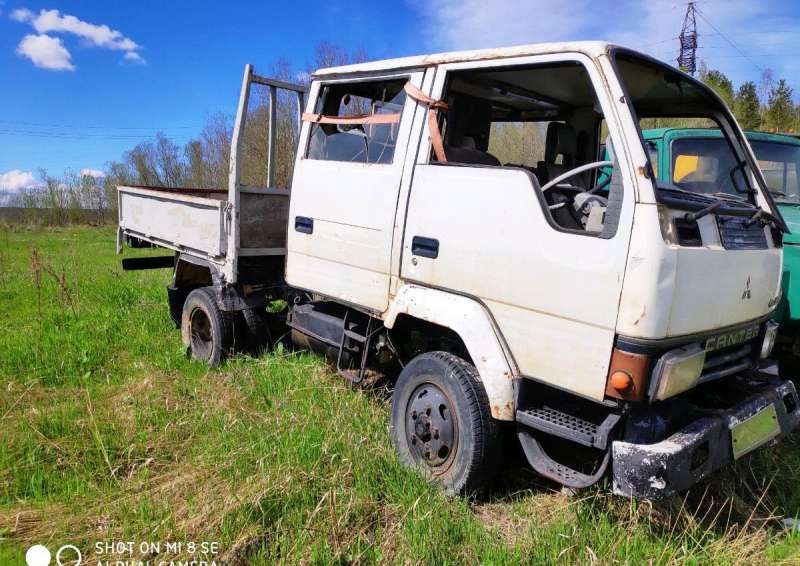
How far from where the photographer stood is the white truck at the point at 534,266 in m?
2.43

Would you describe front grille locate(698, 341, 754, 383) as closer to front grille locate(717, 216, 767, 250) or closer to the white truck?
the white truck

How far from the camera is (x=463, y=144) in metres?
3.65

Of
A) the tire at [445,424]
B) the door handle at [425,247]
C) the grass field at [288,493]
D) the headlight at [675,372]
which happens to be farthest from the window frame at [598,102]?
the grass field at [288,493]

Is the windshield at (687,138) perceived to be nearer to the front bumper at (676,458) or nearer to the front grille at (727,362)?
the front grille at (727,362)

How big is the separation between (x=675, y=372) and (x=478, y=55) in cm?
195

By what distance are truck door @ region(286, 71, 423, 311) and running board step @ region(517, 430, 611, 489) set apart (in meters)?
1.21

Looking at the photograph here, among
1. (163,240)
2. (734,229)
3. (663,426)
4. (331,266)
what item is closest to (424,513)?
(663,426)

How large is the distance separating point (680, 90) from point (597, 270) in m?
1.75

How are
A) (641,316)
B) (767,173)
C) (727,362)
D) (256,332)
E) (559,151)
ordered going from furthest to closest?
(767,173), (256,332), (559,151), (727,362), (641,316)

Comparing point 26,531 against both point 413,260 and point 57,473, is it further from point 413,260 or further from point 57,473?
point 413,260

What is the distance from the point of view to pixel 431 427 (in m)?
3.18

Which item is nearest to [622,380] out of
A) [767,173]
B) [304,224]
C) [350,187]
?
[350,187]

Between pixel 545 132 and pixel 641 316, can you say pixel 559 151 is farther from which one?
pixel 641 316

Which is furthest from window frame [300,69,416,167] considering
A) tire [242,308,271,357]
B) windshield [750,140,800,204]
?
windshield [750,140,800,204]
